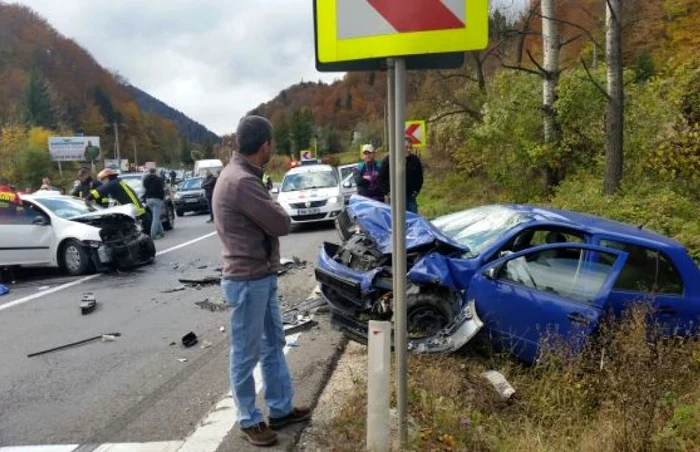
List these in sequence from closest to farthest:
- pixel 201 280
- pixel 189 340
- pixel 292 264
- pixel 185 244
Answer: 1. pixel 189 340
2. pixel 201 280
3. pixel 292 264
4. pixel 185 244

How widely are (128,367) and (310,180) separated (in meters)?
11.5

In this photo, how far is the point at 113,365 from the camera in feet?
17.5

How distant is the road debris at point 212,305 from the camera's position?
7.34 meters

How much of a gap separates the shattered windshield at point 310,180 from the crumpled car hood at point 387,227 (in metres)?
9.13

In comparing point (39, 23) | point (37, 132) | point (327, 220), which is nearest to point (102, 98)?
point (39, 23)

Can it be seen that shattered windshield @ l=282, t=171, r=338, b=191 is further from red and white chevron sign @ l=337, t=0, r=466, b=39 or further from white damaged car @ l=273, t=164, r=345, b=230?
red and white chevron sign @ l=337, t=0, r=466, b=39

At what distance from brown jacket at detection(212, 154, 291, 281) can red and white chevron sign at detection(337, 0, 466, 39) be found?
3.34 feet

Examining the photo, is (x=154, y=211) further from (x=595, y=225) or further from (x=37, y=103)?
(x=37, y=103)

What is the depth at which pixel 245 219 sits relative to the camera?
3529 millimetres

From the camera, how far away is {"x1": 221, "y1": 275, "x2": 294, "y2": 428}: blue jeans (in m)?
3.57

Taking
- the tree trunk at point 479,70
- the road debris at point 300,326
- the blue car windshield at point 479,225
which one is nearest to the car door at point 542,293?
the blue car windshield at point 479,225

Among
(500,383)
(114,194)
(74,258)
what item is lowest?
(500,383)

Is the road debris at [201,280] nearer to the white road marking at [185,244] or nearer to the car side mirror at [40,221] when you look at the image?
the car side mirror at [40,221]

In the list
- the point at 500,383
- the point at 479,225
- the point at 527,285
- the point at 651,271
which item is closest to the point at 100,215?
the point at 479,225
